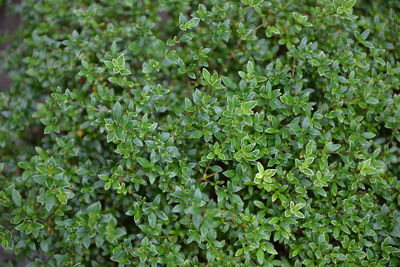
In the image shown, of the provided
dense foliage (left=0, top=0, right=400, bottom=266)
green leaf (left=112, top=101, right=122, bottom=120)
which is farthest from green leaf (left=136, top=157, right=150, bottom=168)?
green leaf (left=112, top=101, right=122, bottom=120)

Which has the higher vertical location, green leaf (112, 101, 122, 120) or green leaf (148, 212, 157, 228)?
green leaf (112, 101, 122, 120)

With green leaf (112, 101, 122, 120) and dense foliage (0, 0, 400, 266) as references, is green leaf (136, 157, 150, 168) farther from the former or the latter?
green leaf (112, 101, 122, 120)

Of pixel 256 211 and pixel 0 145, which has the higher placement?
pixel 0 145

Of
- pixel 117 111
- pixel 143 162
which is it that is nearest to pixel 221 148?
pixel 143 162

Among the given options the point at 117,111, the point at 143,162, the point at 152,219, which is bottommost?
the point at 152,219

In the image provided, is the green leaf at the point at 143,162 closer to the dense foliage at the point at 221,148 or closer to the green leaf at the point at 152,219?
the dense foliage at the point at 221,148

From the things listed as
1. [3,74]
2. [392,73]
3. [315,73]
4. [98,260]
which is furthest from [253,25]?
[3,74]

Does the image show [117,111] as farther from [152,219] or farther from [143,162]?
[152,219]

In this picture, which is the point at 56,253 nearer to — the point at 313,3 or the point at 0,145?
the point at 0,145
